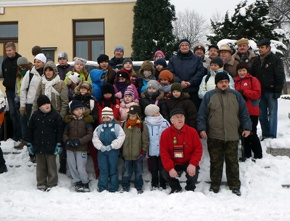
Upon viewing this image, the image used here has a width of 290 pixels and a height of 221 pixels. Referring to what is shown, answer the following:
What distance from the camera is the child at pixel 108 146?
18.2 feet

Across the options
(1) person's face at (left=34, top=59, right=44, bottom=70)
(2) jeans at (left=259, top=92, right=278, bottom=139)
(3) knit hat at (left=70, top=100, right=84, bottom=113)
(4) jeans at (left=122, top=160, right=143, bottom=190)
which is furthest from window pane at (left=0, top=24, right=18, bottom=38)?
(2) jeans at (left=259, top=92, right=278, bottom=139)

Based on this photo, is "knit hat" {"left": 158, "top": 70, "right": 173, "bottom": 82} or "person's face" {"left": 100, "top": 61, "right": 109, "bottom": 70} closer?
"knit hat" {"left": 158, "top": 70, "right": 173, "bottom": 82}

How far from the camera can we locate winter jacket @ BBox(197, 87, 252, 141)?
17.9 feet

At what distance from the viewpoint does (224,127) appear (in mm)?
5453

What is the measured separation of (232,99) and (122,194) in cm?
245

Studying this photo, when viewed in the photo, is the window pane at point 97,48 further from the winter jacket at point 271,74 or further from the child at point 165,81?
the winter jacket at point 271,74

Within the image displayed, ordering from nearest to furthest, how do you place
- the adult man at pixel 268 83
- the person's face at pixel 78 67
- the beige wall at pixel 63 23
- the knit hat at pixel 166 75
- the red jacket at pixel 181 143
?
the red jacket at pixel 181 143 → the knit hat at pixel 166 75 → the adult man at pixel 268 83 → the person's face at pixel 78 67 → the beige wall at pixel 63 23

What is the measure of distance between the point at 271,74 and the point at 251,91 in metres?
0.80

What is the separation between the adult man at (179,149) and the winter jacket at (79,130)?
1.35 m

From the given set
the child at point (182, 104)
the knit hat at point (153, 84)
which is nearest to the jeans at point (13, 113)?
the knit hat at point (153, 84)

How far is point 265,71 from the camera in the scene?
6.57m

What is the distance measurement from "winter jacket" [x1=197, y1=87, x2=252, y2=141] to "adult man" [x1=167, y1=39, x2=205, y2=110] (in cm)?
95

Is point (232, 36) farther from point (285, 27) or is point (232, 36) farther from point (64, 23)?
point (285, 27)

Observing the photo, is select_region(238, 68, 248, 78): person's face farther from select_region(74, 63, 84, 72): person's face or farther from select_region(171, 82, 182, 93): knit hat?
select_region(74, 63, 84, 72): person's face
